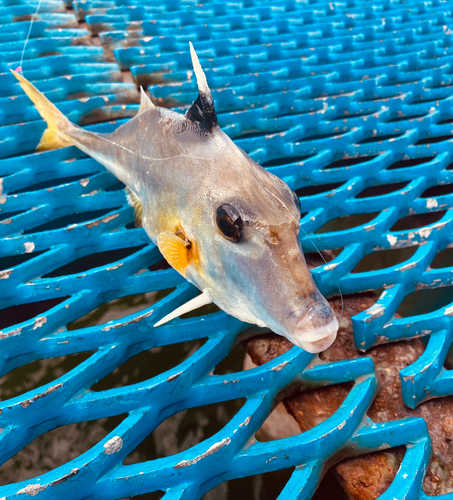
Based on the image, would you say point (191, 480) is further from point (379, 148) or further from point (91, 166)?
point (379, 148)

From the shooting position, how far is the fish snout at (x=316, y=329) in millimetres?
852

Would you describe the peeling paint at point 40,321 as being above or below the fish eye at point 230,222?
below

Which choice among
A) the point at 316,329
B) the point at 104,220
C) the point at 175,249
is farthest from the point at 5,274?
the point at 316,329

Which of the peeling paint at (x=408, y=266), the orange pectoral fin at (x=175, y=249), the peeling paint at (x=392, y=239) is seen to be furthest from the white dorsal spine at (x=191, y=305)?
the peeling paint at (x=392, y=239)

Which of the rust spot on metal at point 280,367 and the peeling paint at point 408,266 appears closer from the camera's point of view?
the rust spot on metal at point 280,367

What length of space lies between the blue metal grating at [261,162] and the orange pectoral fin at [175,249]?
1.09ft

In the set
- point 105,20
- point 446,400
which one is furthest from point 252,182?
point 105,20

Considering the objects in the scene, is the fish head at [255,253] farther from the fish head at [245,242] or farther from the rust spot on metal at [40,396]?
the rust spot on metal at [40,396]

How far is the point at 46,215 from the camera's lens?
1708 millimetres

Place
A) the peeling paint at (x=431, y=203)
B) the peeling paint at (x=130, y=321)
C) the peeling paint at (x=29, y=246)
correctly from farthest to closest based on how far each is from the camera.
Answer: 1. the peeling paint at (x=431, y=203)
2. the peeling paint at (x=29, y=246)
3. the peeling paint at (x=130, y=321)

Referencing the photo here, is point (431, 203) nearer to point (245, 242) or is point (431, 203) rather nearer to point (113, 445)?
point (245, 242)

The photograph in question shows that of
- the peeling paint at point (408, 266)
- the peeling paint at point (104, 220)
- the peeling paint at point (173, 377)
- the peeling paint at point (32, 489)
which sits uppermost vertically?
the peeling paint at point (104, 220)

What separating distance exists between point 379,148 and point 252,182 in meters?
1.62

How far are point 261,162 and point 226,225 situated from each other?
3.95 ft
